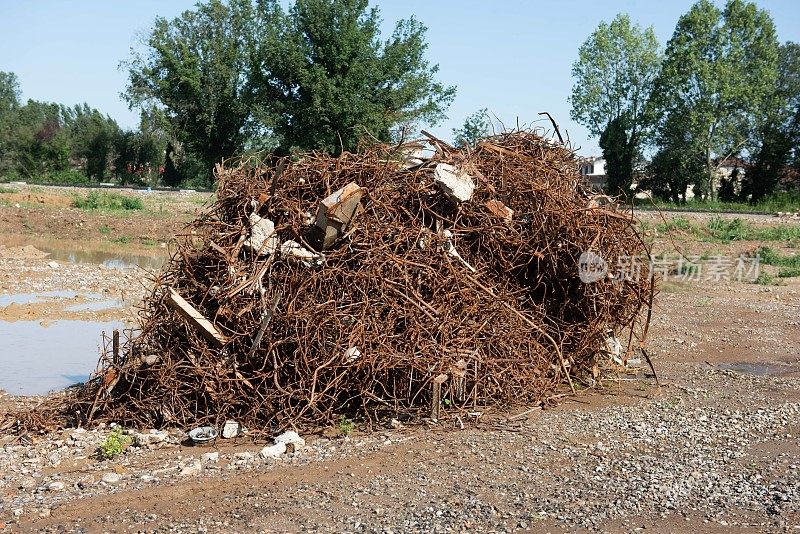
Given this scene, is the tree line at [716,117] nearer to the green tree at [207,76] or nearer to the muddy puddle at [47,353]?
the green tree at [207,76]

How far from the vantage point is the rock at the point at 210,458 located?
6294 millimetres

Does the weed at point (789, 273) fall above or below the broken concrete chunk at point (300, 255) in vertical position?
below

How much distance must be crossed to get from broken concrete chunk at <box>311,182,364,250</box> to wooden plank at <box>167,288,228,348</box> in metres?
1.27

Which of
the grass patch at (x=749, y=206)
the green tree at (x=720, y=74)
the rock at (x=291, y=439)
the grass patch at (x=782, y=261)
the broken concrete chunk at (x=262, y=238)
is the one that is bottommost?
the rock at (x=291, y=439)

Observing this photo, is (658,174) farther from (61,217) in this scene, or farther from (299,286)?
(299,286)

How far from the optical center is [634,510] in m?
5.43

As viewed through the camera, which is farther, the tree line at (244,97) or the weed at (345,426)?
the tree line at (244,97)

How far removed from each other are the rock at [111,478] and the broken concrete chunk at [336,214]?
A: 2760 mm

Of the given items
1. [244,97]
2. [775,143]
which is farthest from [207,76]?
[775,143]

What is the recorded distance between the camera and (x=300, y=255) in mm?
7324

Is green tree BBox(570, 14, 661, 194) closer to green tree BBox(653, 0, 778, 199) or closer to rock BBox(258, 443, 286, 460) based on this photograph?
green tree BBox(653, 0, 778, 199)

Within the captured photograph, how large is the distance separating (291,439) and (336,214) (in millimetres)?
2097

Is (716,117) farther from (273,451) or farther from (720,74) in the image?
(273,451)

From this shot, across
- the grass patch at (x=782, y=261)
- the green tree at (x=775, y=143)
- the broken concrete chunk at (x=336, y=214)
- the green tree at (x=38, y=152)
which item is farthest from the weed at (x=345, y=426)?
the green tree at (x=38, y=152)
